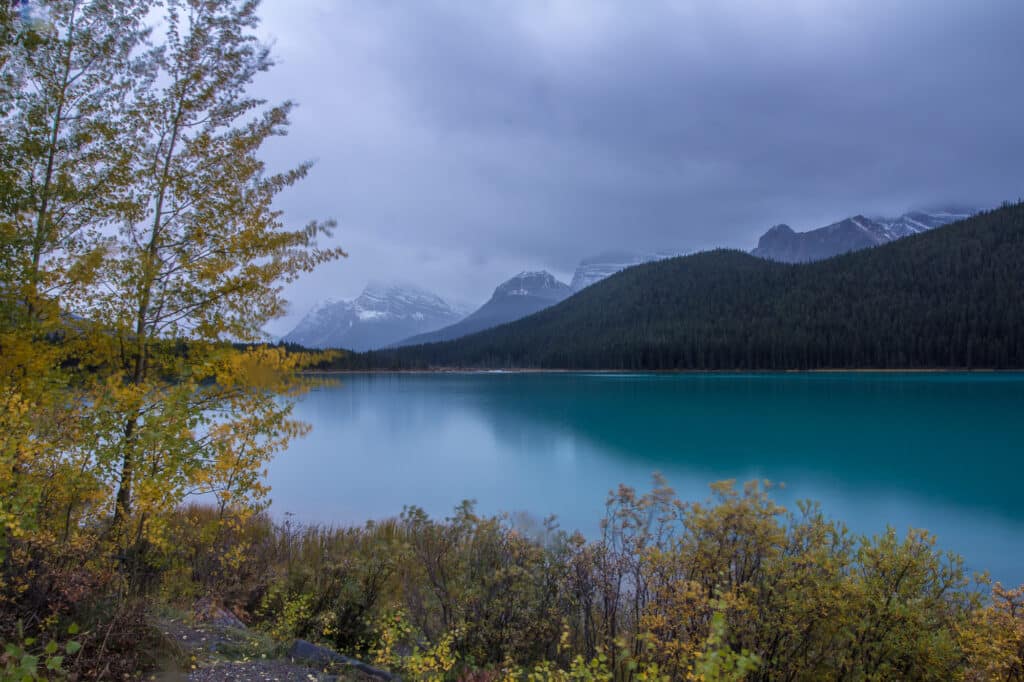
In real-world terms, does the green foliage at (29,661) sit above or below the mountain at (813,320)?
below

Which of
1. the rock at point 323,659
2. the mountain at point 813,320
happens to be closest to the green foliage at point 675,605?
the rock at point 323,659

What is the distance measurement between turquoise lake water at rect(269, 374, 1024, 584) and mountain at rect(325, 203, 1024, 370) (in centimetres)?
5812

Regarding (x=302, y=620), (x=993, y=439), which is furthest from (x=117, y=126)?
(x=993, y=439)

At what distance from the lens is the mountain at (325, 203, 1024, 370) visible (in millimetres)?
105938

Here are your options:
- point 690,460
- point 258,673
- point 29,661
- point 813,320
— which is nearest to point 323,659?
point 258,673

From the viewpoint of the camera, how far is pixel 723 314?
152125 millimetres

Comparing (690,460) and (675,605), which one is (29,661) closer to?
(675,605)

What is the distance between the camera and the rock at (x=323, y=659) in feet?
17.8

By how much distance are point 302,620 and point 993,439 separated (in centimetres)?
3888

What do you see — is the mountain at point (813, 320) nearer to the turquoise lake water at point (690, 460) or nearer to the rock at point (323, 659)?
the turquoise lake water at point (690, 460)

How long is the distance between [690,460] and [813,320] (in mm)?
118906

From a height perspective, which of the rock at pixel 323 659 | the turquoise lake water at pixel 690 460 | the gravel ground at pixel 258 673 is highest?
the gravel ground at pixel 258 673

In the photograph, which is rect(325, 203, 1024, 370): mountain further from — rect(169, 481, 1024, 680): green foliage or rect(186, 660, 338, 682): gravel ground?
rect(186, 660, 338, 682): gravel ground

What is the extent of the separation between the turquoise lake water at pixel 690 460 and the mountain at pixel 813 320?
58.1 metres
